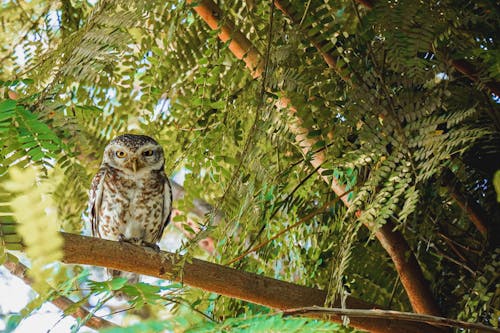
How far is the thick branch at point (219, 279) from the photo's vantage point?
1289 mm

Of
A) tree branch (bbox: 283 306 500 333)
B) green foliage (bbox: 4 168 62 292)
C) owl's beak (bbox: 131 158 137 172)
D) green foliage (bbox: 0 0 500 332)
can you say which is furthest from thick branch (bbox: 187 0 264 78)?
green foliage (bbox: 4 168 62 292)

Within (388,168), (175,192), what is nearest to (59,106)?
(388,168)

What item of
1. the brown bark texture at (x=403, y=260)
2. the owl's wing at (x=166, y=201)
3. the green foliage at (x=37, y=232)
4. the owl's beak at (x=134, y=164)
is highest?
the owl's beak at (x=134, y=164)

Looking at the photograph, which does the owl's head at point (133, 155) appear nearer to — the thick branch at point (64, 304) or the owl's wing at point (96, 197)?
the owl's wing at point (96, 197)

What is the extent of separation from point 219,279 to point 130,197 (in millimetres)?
1282

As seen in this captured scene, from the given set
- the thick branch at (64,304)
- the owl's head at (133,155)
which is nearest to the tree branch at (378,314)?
the thick branch at (64,304)

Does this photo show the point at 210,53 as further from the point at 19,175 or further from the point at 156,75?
the point at 19,175

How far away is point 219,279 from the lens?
4.39 ft

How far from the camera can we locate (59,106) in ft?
3.83

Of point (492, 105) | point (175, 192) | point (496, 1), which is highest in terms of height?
point (175, 192)

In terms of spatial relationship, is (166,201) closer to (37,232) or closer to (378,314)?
(378,314)

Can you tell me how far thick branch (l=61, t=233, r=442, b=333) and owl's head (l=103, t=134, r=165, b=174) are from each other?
3.31ft

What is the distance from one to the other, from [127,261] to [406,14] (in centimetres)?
66

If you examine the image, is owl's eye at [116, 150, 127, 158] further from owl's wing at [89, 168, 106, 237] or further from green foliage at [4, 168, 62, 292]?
green foliage at [4, 168, 62, 292]
